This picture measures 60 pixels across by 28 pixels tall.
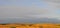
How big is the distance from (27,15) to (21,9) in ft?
0.32

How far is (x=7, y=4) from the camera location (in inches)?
29.3

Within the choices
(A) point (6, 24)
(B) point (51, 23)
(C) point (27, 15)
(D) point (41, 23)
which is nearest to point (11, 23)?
(A) point (6, 24)

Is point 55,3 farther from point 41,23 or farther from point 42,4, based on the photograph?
point 41,23

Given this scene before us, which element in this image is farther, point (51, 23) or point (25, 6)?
point (51, 23)

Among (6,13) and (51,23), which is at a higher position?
(6,13)

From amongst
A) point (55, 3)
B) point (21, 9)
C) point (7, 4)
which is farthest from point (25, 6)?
point (55, 3)

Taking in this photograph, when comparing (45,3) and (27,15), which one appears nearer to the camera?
(45,3)

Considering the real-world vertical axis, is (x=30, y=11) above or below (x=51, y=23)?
above

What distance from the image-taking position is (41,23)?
3.01 feet

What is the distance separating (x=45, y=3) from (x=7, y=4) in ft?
1.07

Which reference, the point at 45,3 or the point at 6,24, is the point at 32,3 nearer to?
the point at 45,3

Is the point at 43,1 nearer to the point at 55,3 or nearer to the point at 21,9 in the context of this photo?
the point at 55,3

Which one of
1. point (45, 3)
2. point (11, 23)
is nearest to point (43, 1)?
point (45, 3)

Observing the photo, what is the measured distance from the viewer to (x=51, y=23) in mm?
919
